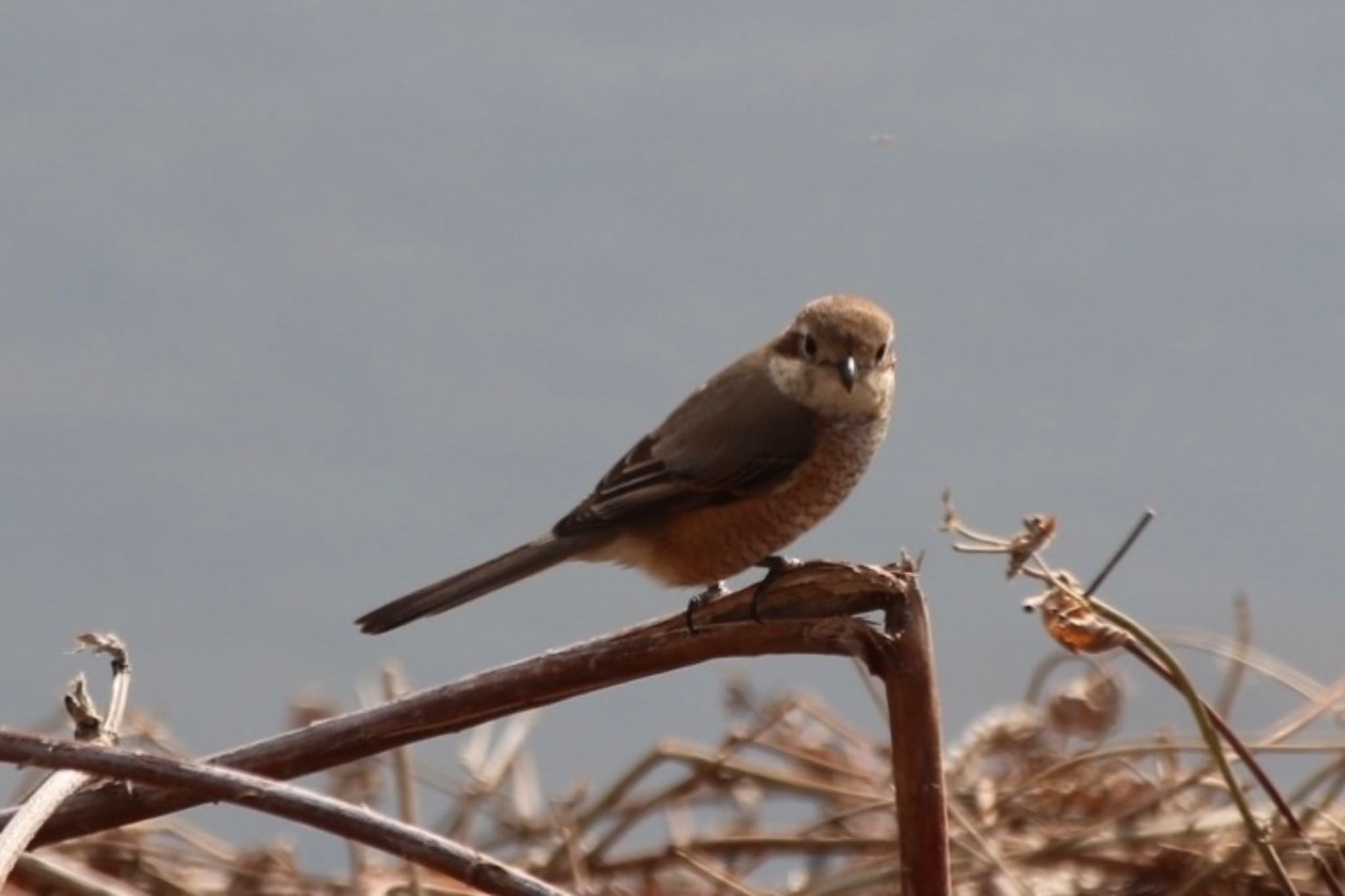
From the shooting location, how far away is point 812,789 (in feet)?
11.0

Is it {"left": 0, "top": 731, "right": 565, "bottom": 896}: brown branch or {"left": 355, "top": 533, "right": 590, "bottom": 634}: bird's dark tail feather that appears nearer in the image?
{"left": 0, "top": 731, "right": 565, "bottom": 896}: brown branch

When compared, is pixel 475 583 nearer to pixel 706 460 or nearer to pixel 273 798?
pixel 706 460

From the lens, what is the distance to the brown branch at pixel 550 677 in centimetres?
171

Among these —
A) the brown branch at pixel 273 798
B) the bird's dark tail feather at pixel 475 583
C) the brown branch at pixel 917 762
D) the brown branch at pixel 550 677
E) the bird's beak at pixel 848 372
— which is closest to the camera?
the brown branch at pixel 273 798

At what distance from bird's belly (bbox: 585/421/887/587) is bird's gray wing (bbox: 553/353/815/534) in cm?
2

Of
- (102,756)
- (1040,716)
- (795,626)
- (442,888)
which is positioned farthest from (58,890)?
(1040,716)

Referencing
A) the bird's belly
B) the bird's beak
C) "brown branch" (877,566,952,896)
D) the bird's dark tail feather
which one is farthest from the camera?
the bird's beak

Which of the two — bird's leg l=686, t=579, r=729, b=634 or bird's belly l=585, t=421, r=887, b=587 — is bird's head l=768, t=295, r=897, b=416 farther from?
bird's leg l=686, t=579, r=729, b=634

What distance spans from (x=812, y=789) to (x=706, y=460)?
1.78ft

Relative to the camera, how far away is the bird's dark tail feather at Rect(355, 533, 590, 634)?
289 cm

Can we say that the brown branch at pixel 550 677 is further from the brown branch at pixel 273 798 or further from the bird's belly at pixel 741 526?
the bird's belly at pixel 741 526

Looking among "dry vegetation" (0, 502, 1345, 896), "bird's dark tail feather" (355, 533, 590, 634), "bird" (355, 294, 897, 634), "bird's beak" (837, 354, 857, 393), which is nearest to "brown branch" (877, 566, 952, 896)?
"dry vegetation" (0, 502, 1345, 896)

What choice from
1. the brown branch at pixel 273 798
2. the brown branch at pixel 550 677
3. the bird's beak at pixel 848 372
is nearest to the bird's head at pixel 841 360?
the bird's beak at pixel 848 372

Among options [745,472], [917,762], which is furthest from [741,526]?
[917,762]
